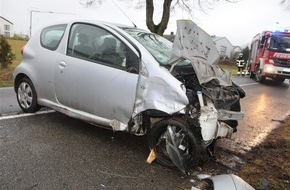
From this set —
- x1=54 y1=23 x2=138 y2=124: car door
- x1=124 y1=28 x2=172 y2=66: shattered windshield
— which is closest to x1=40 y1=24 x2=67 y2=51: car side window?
x1=54 y1=23 x2=138 y2=124: car door

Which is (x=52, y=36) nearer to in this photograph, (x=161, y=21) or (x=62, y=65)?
(x=62, y=65)

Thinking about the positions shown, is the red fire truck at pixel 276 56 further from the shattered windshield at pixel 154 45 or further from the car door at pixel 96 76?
the car door at pixel 96 76

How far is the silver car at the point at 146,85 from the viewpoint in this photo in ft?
13.5

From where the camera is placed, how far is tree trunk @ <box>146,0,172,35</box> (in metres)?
19.3

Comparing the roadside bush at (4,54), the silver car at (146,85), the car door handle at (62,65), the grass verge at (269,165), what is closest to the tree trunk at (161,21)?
the roadside bush at (4,54)

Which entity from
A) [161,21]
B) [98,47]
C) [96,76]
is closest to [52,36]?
[98,47]

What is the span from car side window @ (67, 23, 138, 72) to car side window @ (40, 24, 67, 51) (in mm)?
284

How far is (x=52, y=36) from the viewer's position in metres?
5.59

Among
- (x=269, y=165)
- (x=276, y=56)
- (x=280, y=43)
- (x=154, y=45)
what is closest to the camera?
(x=269, y=165)

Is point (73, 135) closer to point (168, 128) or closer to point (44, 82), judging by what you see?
point (44, 82)

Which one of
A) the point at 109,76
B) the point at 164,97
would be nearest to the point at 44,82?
the point at 109,76

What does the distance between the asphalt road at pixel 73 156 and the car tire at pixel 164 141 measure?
144 millimetres

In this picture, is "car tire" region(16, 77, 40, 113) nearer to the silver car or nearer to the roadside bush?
the silver car

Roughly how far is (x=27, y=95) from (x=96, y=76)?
187cm
